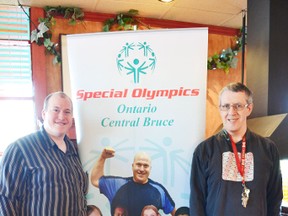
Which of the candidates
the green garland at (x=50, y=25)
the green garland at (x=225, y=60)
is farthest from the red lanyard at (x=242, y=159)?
the green garland at (x=225, y=60)

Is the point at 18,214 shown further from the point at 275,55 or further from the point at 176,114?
the point at 275,55

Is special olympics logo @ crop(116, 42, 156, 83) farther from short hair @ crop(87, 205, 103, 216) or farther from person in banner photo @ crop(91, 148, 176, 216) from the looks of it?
short hair @ crop(87, 205, 103, 216)

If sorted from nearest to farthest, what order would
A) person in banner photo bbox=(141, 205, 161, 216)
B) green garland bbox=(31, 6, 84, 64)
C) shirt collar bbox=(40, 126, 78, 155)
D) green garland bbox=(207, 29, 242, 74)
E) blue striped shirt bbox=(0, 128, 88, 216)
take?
blue striped shirt bbox=(0, 128, 88, 216) < shirt collar bbox=(40, 126, 78, 155) < person in banner photo bbox=(141, 205, 161, 216) < green garland bbox=(31, 6, 84, 64) < green garland bbox=(207, 29, 242, 74)

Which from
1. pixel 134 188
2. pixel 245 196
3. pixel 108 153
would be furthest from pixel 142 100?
pixel 245 196

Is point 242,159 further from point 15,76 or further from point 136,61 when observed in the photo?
point 15,76

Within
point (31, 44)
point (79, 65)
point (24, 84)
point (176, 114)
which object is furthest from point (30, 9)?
point (176, 114)

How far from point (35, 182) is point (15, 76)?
6.36ft

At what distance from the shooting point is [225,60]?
3805 millimetres

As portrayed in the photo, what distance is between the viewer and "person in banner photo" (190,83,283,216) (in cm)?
148

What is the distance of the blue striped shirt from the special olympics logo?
61 cm

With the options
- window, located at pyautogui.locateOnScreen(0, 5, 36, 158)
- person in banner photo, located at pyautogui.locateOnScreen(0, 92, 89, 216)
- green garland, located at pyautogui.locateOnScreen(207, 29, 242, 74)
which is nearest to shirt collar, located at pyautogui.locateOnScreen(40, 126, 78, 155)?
person in banner photo, located at pyautogui.locateOnScreen(0, 92, 89, 216)

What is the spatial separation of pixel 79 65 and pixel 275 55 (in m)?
1.43

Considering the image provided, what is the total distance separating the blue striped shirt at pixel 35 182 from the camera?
1.45 meters

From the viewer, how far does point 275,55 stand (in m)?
2.22
